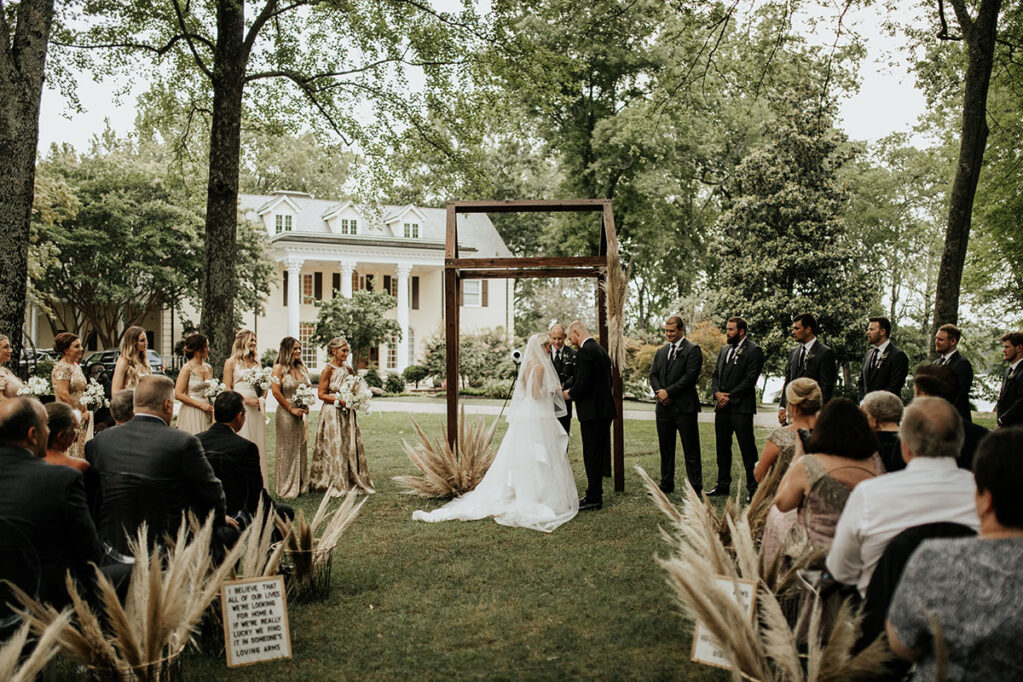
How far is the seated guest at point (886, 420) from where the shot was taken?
16.4 feet

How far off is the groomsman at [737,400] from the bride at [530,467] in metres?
2.11

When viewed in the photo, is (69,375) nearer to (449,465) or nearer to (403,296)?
(449,465)

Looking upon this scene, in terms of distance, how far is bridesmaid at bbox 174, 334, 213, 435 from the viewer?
9.30 m

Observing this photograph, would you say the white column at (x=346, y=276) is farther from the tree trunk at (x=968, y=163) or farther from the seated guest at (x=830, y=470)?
the seated guest at (x=830, y=470)

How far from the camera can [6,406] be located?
3.79 meters

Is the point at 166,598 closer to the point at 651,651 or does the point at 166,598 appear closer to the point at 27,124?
the point at 651,651

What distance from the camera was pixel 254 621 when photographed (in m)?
4.54

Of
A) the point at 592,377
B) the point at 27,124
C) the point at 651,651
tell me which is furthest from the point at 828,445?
the point at 27,124

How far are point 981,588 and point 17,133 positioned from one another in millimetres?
9251

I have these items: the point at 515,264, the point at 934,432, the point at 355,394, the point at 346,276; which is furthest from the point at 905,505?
the point at 346,276

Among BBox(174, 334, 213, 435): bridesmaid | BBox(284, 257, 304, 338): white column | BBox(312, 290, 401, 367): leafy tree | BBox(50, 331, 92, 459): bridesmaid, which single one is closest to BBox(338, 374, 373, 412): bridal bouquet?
BBox(174, 334, 213, 435): bridesmaid

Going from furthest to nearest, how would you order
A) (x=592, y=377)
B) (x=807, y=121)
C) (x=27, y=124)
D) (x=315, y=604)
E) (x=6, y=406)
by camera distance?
1. (x=807, y=121)
2. (x=592, y=377)
3. (x=27, y=124)
4. (x=315, y=604)
5. (x=6, y=406)

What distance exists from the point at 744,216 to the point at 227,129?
16868 mm

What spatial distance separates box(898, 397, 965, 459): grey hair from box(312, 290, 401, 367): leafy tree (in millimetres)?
33721
